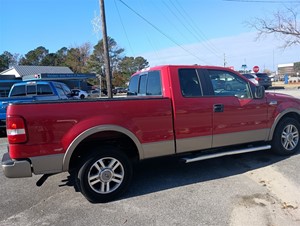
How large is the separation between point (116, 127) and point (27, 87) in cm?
838

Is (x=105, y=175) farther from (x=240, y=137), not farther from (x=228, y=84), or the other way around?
(x=228, y=84)

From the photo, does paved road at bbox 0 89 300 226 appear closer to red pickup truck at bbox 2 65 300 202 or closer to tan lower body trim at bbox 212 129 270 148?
red pickup truck at bbox 2 65 300 202

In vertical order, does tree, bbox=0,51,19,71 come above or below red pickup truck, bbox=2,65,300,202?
above

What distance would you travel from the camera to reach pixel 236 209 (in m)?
3.74

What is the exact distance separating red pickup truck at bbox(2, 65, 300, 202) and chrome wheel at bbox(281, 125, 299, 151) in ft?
0.07

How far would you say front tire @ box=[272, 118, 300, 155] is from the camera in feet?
19.1

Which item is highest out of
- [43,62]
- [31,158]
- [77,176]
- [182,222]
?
[43,62]

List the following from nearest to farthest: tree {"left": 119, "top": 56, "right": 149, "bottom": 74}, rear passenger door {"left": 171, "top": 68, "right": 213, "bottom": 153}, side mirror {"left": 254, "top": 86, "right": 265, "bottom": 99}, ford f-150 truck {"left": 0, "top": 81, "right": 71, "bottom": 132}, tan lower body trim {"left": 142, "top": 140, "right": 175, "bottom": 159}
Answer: tan lower body trim {"left": 142, "top": 140, "right": 175, "bottom": 159} < rear passenger door {"left": 171, "top": 68, "right": 213, "bottom": 153} < side mirror {"left": 254, "top": 86, "right": 265, "bottom": 99} < ford f-150 truck {"left": 0, "top": 81, "right": 71, "bottom": 132} < tree {"left": 119, "top": 56, "right": 149, "bottom": 74}

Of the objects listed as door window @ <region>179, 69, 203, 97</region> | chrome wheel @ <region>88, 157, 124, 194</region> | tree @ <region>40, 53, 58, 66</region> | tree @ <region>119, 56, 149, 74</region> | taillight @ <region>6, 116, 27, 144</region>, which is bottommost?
chrome wheel @ <region>88, 157, 124, 194</region>

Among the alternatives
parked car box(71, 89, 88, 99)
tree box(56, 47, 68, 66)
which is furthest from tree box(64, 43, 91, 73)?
parked car box(71, 89, 88, 99)

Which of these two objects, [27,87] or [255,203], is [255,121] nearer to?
[255,203]

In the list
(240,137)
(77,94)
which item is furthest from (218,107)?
(77,94)

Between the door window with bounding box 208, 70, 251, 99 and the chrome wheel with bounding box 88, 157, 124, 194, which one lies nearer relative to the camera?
the chrome wheel with bounding box 88, 157, 124, 194

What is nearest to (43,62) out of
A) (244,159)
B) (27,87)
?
(27,87)
